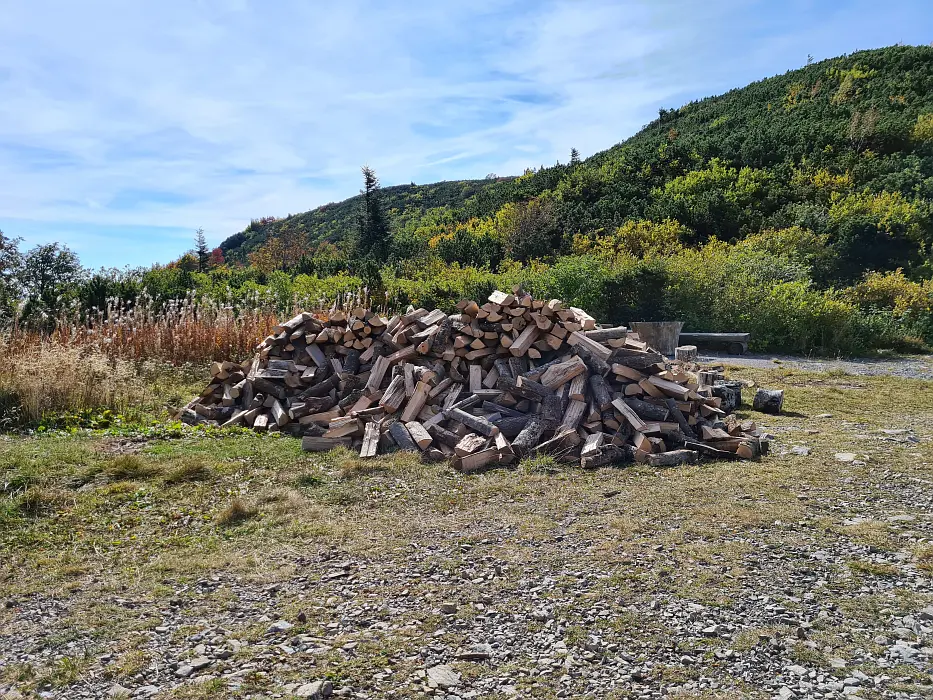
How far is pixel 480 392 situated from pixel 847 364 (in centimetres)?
847


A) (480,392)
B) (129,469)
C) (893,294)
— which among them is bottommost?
(129,469)

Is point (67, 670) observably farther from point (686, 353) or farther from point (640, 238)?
point (640, 238)

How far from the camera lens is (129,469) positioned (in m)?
4.92

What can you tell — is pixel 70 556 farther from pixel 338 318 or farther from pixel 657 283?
→ pixel 657 283

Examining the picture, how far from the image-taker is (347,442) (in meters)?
5.94

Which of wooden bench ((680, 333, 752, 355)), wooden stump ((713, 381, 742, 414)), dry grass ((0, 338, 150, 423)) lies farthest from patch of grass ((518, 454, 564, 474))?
wooden bench ((680, 333, 752, 355))

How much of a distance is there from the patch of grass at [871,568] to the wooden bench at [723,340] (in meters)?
10.3

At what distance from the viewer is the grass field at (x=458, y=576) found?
7.89 ft

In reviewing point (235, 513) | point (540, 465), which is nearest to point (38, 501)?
point (235, 513)

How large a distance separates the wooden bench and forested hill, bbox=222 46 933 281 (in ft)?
21.9

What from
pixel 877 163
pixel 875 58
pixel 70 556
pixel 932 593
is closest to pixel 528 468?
pixel 932 593

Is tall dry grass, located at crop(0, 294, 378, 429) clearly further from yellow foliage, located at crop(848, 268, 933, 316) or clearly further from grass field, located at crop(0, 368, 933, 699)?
yellow foliage, located at crop(848, 268, 933, 316)

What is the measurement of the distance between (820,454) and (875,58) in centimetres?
3571

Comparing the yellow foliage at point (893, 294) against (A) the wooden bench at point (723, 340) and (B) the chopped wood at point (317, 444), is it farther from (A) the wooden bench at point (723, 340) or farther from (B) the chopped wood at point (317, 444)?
(B) the chopped wood at point (317, 444)
